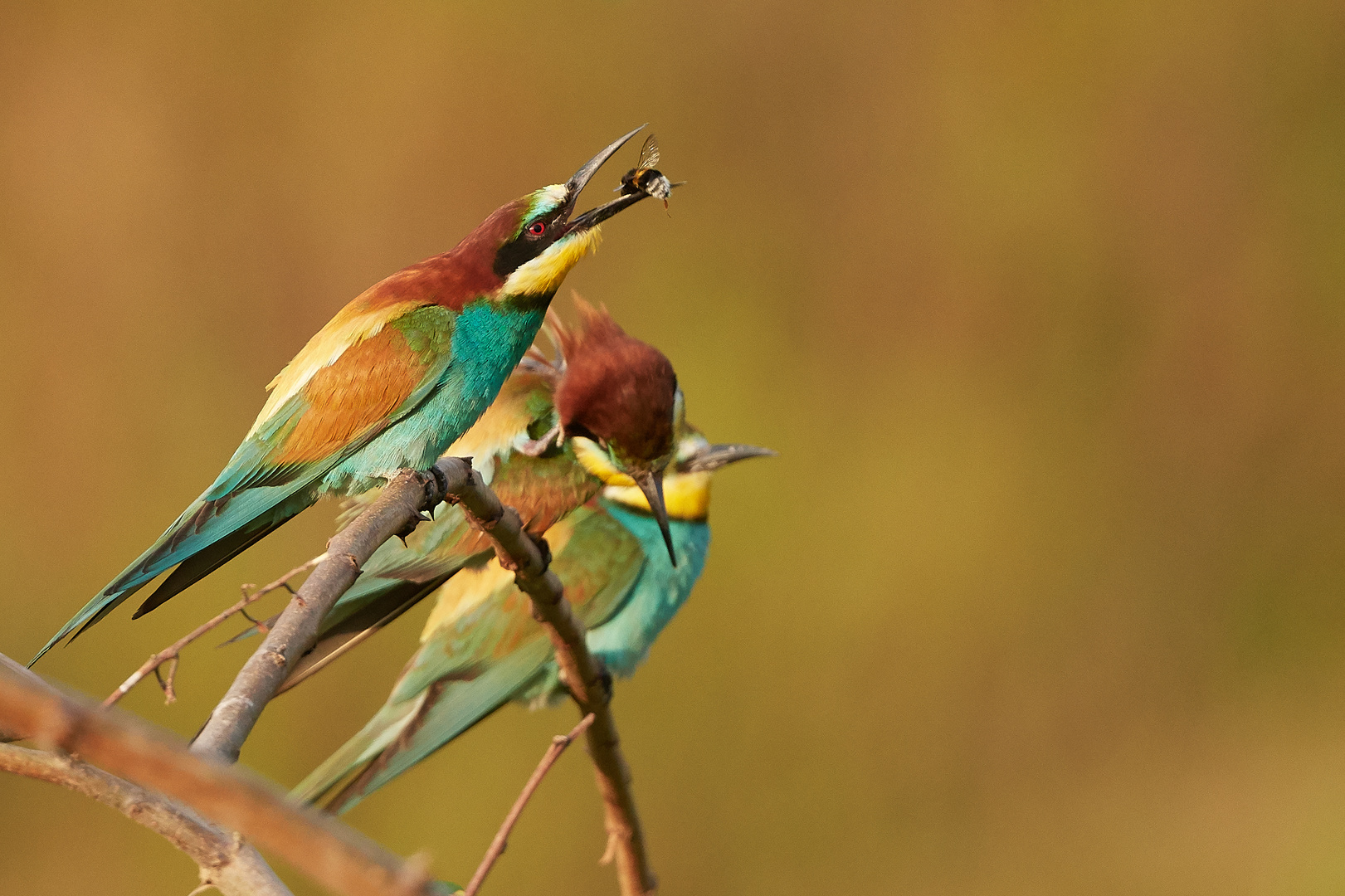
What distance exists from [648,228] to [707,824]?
59.7 inches

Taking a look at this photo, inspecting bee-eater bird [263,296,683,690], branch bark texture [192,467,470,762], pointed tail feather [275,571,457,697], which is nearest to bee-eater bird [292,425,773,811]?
bee-eater bird [263,296,683,690]

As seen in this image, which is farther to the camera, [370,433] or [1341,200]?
[1341,200]

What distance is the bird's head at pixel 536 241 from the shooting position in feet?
4.91

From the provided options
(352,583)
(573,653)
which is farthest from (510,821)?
(573,653)

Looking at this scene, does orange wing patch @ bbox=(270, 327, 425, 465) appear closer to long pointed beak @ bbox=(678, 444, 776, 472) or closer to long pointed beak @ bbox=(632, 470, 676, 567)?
long pointed beak @ bbox=(632, 470, 676, 567)

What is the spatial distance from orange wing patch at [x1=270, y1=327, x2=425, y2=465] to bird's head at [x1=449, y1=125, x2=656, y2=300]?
5.1 inches

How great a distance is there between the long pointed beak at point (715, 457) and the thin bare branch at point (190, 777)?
213 cm

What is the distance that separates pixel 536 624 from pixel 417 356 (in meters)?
0.92

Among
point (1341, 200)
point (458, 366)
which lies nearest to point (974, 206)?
point (1341, 200)

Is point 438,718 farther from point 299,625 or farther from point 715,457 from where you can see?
point 299,625

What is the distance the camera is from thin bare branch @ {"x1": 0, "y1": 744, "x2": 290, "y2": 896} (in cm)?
61

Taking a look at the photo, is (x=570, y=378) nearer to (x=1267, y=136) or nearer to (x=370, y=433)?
(x=370, y=433)

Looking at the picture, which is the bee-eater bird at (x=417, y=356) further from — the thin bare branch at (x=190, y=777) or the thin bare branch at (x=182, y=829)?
the thin bare branch at (x=190, y=777)

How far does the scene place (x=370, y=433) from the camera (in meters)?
1.52
